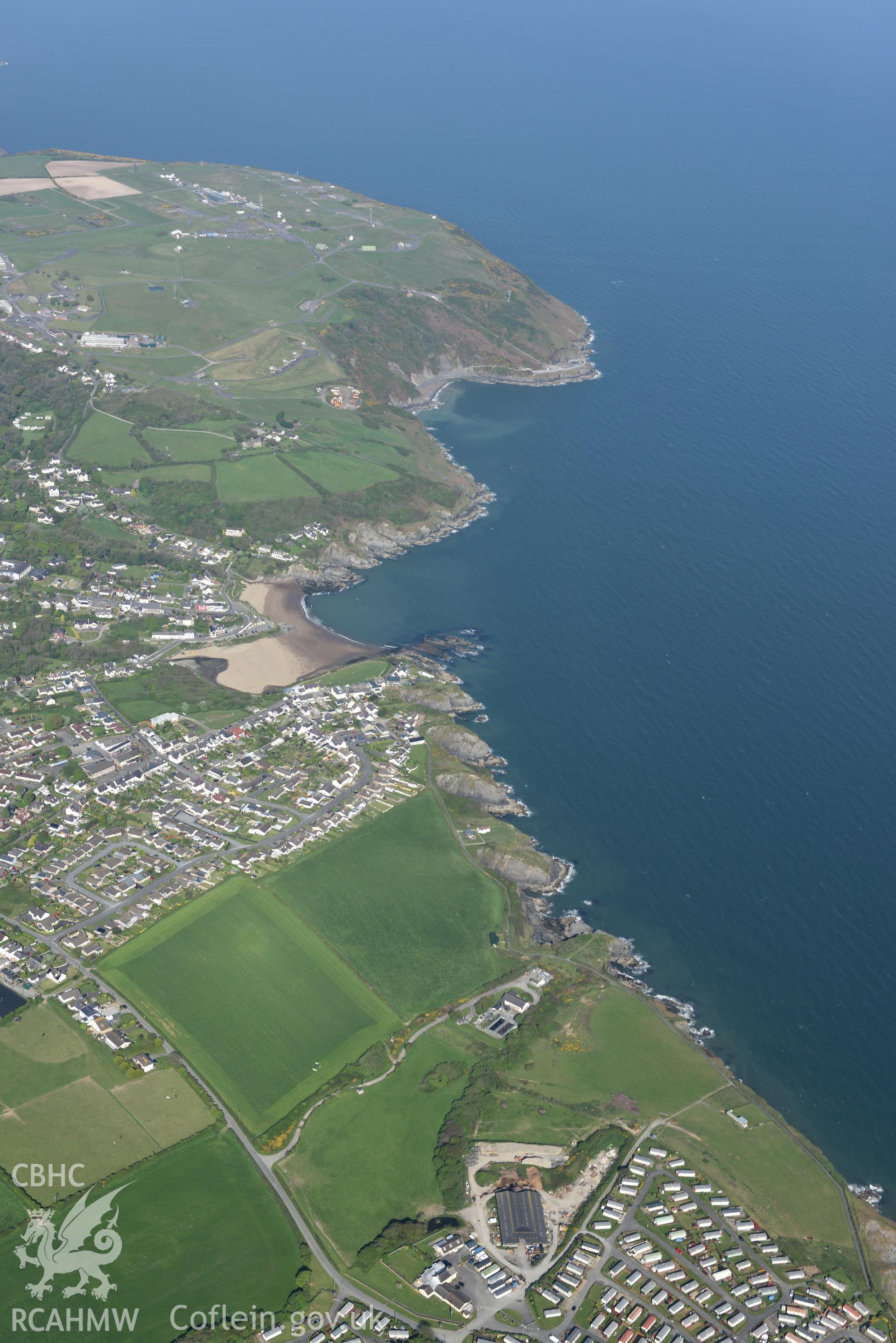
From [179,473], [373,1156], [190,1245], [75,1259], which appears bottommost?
[75,1259]

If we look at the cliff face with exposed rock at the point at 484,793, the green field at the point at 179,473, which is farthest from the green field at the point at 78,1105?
the green field at the point at 179,473

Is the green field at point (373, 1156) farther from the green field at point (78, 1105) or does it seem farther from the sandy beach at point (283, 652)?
the sandy beach at point (283, 652)

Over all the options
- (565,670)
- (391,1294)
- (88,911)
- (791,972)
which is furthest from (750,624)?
(391,1294)

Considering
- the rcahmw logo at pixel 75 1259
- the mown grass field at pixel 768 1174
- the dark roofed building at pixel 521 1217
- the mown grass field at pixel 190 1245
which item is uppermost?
the mown grass field at pixel 768 1174

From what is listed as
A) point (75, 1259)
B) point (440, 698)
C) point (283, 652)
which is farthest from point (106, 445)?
point (75, 1259)

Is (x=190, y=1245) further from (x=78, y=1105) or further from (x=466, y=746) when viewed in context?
(x=466, y=746)

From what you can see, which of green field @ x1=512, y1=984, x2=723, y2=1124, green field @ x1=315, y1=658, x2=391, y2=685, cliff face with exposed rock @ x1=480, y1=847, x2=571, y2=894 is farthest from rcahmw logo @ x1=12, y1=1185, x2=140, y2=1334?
green field @ x1=315, y1=658, x2=391, y2=685

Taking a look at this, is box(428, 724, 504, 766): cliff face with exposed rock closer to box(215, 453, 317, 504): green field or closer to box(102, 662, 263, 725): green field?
box(102, 662, 263, 725): green field
